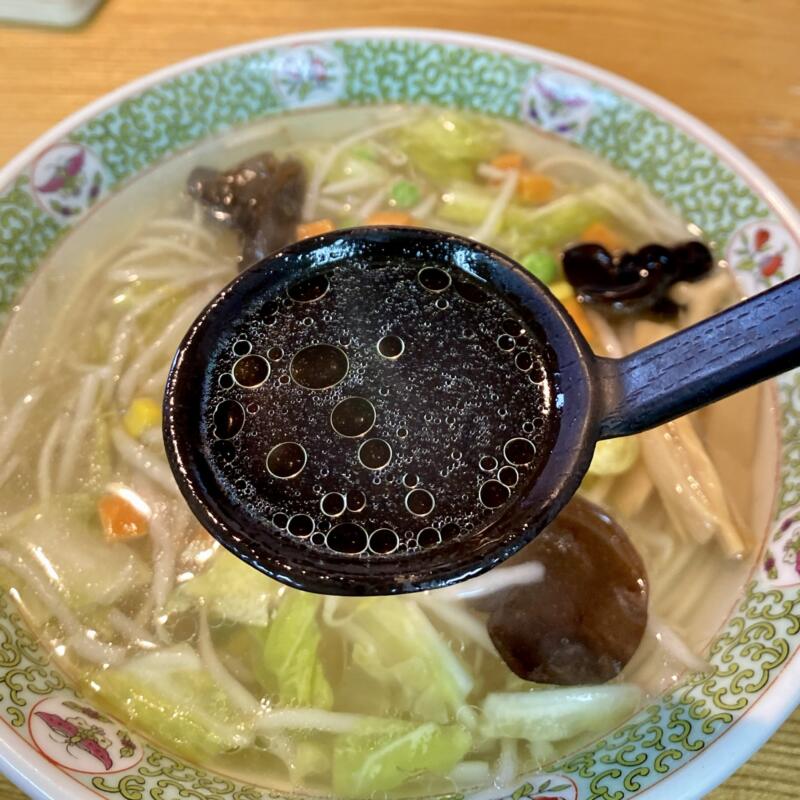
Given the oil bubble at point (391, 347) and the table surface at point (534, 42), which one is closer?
the oil bubble at point (391, 347)

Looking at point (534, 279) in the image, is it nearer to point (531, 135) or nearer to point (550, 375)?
point (550, 375)

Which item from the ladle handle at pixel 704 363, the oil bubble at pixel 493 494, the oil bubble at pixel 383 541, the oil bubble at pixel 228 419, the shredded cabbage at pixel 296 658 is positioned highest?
the ladle handle at pixel 704 363

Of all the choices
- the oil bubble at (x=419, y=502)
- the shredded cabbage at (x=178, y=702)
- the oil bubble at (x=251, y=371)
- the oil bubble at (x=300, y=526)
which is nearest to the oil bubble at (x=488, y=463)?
the oil bubble at (x=419, y=502)

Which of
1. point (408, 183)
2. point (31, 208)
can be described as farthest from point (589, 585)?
point (31, 208)

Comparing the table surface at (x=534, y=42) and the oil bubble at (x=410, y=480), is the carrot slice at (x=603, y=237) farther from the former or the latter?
the oil bubble at (x=410, y=480)

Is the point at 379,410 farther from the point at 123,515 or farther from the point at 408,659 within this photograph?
the point at 123,515

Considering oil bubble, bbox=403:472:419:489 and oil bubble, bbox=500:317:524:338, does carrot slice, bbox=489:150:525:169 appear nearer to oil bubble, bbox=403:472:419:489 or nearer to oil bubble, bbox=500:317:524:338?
oil bubble, bbox=500:317:524:338
